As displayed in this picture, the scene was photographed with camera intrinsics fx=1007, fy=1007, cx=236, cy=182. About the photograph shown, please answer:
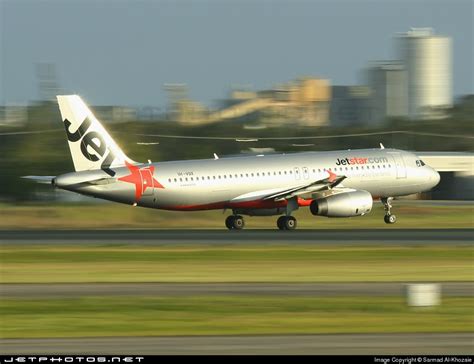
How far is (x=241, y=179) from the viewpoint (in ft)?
166

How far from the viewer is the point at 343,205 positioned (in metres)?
49.3

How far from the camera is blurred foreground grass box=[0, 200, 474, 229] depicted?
58.6 meters

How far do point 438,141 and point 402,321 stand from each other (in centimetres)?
11675

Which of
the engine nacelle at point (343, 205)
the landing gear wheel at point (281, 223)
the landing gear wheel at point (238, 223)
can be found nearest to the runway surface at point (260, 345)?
the engine nacelle at point (343, 205)

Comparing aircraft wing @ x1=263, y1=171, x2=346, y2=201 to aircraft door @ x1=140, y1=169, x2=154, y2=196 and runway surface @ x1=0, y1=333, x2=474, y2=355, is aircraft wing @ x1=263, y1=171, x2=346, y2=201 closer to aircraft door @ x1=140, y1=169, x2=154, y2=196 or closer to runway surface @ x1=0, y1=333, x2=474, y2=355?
aircraft door @ x1=140, y1=169, x2=154, y2=196

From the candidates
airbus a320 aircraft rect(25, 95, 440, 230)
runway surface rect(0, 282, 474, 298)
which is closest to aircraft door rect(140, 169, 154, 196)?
airbus a320 aircraft rect(25, 95, 440, 230)

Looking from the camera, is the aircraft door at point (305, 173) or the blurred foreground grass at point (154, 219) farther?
the blurred foreground grass at point (154, 219)

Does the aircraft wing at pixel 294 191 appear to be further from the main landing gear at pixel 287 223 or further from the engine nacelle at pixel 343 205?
the main landing gear at pixel 287 223

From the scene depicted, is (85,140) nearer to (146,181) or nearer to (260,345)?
(146,181)

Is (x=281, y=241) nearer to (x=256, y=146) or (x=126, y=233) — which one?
(x=126, y=233)

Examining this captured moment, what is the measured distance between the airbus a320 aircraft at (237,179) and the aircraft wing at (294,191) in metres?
0.05

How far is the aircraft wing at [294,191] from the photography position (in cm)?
5022

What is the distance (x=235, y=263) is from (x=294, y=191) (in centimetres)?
1520

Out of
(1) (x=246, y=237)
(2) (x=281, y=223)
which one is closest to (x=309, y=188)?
(2) (x=281, y=223)
